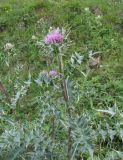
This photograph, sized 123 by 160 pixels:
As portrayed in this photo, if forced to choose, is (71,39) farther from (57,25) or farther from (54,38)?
(54,38)

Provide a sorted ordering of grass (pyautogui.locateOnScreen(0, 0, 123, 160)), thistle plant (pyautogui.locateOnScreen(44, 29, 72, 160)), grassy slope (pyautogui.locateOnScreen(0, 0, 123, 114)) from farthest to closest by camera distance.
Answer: grassy slope (pyautogui.locateOnScreen(0, 0, 123, 114)) → grass (pyautogui.locateOnScreen(0, 0, 123, 160)) → thistle plant (pyautogui.locateOnScreen(44, 29, 72, 160))

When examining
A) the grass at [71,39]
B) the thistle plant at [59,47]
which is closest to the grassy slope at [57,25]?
the grass at [71,39]

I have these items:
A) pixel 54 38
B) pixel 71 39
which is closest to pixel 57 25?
pixel 71 39

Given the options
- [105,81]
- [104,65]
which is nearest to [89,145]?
[105,81]

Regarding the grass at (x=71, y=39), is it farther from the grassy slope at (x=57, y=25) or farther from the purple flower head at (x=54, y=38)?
the purple flower head at (x=54, y=38)

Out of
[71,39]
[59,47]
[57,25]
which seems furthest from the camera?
[57,25]

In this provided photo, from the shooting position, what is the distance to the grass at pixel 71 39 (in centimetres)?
459

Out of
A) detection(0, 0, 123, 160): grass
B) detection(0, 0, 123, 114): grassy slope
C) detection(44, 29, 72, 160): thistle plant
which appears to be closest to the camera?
detection(44, 29, 72, 160): thistle plant

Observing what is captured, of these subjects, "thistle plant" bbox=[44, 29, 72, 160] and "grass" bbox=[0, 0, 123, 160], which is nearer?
"thistle plant" bbox=[44, 29, 72, 160]

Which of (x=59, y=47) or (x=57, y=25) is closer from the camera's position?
(x=59, y=47)

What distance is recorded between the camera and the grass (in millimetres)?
4594

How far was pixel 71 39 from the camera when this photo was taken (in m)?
5.76

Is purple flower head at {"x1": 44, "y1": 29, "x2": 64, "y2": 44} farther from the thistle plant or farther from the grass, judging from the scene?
the grass

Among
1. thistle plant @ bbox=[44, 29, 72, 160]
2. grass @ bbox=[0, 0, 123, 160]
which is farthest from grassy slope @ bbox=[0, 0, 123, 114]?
thistle plant @ bbox=[44, 29, 72, 160]
